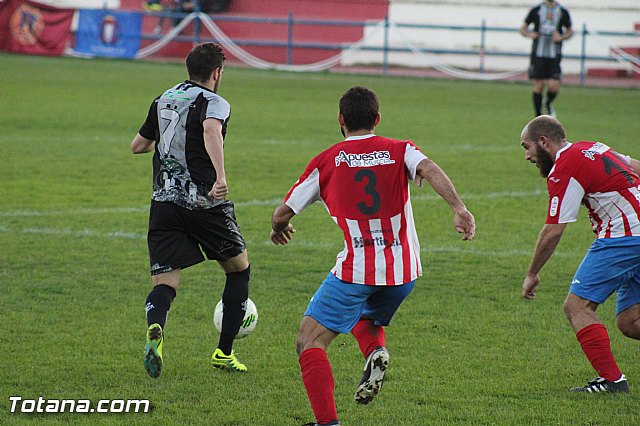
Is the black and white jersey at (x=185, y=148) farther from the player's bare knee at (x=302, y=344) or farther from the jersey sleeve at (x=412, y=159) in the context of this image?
the jersey sleeve at (x=412, y=159)

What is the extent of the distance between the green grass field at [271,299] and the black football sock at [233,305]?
228 mm

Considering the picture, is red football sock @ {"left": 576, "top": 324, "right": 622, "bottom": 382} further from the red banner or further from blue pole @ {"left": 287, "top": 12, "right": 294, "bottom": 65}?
the red banner

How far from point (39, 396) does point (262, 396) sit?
45.7 inches

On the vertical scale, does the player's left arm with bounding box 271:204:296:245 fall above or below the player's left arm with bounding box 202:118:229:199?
below

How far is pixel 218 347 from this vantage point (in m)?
5.62

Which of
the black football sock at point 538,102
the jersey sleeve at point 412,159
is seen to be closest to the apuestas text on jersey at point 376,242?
the jersey sleeve at point 412,159

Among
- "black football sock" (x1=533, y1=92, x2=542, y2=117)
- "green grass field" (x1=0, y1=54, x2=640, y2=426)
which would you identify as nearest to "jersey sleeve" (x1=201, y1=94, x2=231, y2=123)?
"green grass field" (x1=0, y1=54, x2=640, y2=426)

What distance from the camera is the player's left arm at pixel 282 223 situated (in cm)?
Result: 466

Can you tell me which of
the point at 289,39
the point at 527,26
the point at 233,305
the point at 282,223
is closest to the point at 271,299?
the point at 233,305

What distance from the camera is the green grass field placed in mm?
5051

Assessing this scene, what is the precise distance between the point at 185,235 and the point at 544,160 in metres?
2.04

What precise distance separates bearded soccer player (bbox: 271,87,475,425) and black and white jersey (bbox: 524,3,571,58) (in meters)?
14.8

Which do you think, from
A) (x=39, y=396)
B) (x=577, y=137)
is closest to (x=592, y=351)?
(x=39, y=396)

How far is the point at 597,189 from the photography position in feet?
16.8
